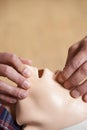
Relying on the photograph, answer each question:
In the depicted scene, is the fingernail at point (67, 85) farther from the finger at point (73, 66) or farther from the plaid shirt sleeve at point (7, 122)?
the plaid shirt sleeve at point (7, 122)

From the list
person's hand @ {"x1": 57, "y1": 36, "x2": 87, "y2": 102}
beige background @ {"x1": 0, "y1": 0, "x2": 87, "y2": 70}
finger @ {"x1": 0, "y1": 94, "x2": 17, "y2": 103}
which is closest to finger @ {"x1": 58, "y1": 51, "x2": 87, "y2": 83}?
person's hand @ {"x1": 57, "y1": 36, "x2": 87, "y2": 102}

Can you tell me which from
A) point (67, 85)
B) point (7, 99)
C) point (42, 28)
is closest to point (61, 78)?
point (67, 85)

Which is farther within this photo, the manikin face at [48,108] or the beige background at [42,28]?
the beige background at [42,28]

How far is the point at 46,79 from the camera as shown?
655mm

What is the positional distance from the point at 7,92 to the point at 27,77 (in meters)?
0.07

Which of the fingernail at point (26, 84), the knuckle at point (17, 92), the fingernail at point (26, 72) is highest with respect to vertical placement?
the fingernail at point (26, 72)

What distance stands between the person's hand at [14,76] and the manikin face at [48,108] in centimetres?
2

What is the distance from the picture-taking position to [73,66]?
0.68 m

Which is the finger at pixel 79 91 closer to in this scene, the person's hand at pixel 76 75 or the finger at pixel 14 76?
the person's hand at pixel 76 75

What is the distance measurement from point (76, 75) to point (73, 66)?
23 mm

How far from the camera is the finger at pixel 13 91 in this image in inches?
24.9

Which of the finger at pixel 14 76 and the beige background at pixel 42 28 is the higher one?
the finger at pixel 14 76

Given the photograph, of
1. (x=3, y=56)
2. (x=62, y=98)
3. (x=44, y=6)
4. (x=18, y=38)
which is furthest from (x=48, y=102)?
(x=44, y=6)

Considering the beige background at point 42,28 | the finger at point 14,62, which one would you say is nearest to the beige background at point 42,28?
the beige background at point 42,28
